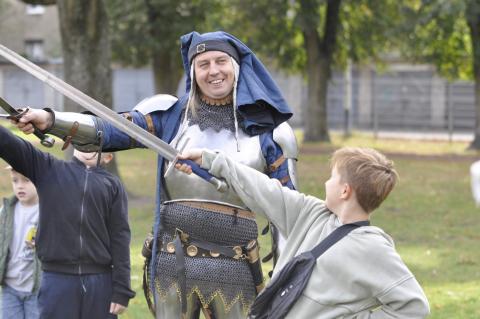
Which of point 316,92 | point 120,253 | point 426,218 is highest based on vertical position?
point 120,253

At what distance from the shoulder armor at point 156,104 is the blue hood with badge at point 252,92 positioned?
0.12 m

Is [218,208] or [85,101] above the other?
[85,101]

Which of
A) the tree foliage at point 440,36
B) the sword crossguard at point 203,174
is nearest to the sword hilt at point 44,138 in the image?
the sword crossguard at point 203,174

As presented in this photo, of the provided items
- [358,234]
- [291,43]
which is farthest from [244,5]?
[358,234]

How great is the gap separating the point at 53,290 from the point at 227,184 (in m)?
1.31

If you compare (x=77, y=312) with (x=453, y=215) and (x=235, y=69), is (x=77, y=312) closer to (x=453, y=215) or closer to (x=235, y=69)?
(x=235, y=69)

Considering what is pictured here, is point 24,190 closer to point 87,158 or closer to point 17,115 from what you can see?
point 87,158

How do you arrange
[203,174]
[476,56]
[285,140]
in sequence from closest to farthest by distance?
[203,174]
[285,140]
[476,56]

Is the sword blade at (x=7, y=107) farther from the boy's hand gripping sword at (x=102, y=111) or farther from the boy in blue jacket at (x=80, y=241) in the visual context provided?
the boy in blue jacket at (x=80, y=241)

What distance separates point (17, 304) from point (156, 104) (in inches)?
61.1

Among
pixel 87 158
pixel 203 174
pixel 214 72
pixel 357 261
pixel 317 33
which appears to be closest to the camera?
pixel 357 261

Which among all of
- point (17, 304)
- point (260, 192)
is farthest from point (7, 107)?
point (17, 304)

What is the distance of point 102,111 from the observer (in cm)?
352

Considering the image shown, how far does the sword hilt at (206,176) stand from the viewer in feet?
11.9
